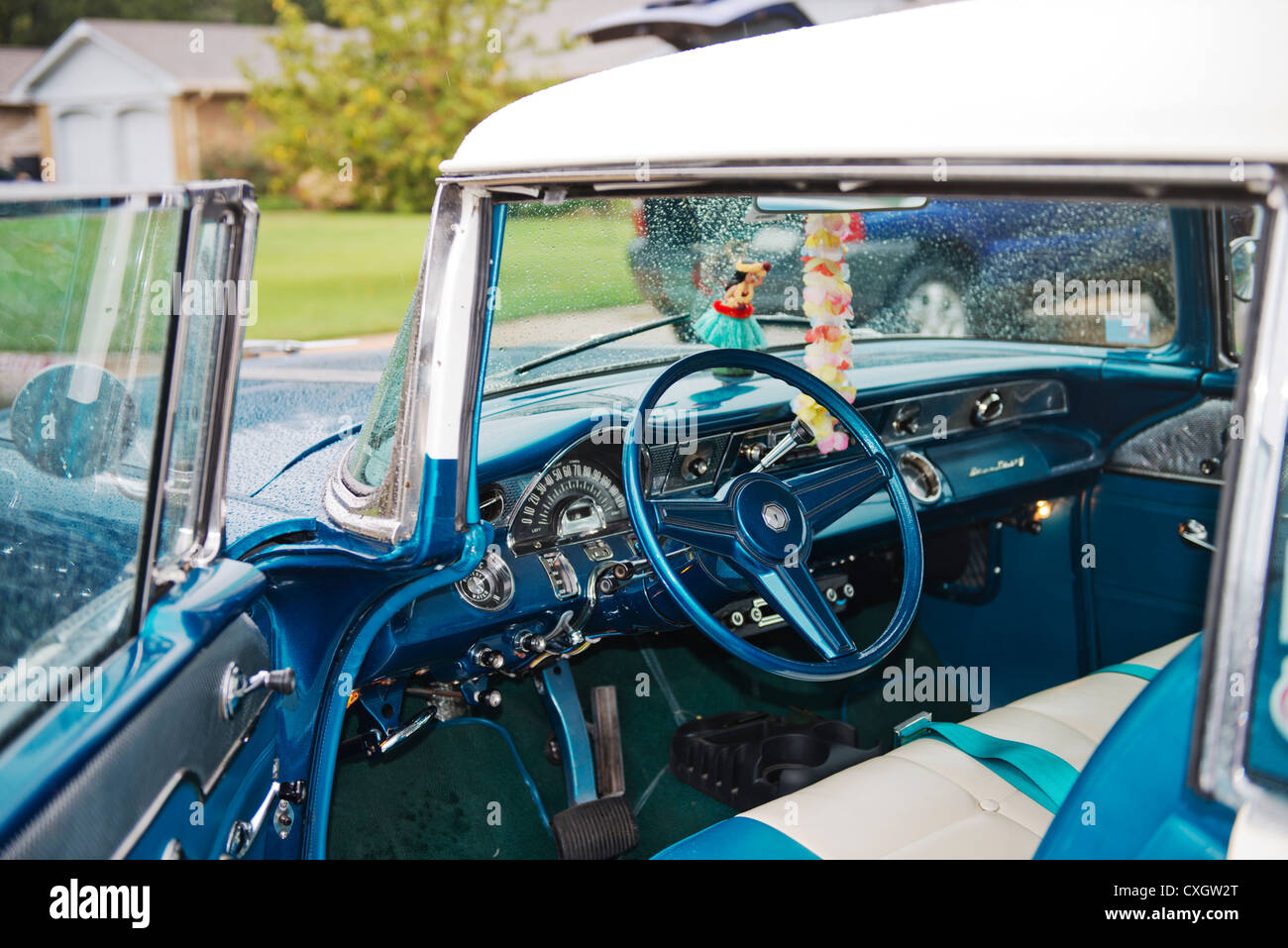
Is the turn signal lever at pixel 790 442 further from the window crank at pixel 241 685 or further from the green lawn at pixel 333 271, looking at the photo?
the green lawn at pixel 333 271

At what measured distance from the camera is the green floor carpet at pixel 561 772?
8.61 feet

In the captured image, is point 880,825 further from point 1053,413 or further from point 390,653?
point 1053,413

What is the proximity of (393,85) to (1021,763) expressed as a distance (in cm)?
1567

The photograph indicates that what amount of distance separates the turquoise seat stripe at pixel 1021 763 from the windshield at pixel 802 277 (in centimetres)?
98

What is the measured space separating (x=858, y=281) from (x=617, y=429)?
41.2 inches

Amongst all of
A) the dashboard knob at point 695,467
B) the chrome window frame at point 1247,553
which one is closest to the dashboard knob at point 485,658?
the dashboard knob at point 695,467

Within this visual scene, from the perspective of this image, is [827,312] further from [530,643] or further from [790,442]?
[530,643]

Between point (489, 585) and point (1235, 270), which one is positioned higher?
point (1235, 270)

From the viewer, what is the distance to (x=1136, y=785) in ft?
3.91

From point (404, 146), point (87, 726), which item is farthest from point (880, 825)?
point (404, 146)

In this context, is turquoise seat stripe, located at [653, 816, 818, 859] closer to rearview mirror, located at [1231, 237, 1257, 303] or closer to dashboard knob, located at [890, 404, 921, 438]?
dashboard knob, located at [890, 404, 921, 438]

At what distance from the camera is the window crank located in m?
1.45

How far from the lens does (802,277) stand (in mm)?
2713

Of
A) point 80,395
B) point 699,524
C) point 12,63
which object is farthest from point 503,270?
point 12,63
